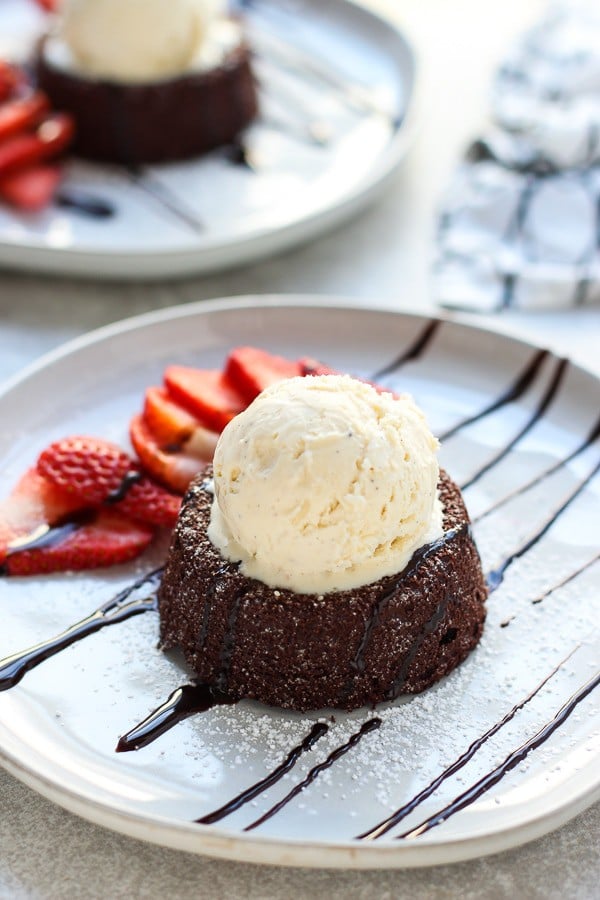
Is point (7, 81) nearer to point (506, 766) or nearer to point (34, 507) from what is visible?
point (34, 507)

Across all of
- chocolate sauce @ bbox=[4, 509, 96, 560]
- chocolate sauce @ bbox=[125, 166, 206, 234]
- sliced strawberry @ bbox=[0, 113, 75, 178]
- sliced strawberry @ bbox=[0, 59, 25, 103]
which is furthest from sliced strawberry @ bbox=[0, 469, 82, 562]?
sliced strawberry @ bbox=[0, 59, 25, 103]

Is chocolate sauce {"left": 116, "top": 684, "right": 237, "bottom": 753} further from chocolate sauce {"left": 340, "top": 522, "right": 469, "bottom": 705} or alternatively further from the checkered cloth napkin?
the checkered cloth napkin

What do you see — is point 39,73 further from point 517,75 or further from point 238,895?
point 238,895

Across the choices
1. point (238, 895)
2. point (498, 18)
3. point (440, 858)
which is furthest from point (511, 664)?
point (498, 18)

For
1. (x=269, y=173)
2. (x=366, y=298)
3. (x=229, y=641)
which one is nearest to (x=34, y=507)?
(x=229, y=641)

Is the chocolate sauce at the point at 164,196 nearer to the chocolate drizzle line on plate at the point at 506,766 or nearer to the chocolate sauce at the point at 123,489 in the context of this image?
the chocolate sauce at the point at 123,489
